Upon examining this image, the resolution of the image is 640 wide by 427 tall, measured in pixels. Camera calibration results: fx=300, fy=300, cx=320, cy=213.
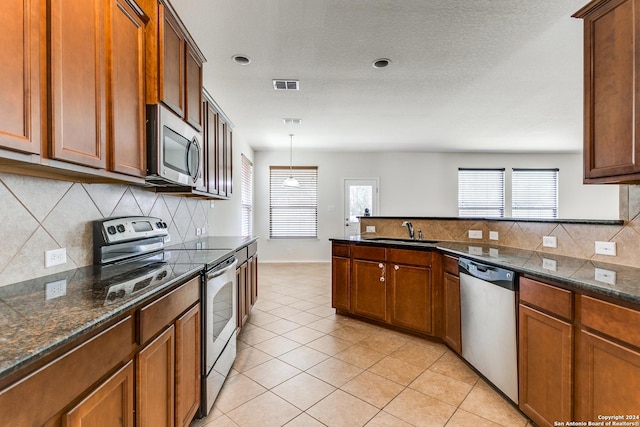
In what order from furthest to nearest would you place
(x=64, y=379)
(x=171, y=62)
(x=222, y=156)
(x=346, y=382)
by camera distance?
(x=222, y=156), (x=346, y=382), (x=171, y=62), (x=64, y=379)

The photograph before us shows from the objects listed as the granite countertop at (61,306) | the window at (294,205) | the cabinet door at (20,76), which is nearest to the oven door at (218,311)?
the granite countertop at (61,306)

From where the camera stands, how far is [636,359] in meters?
1.19

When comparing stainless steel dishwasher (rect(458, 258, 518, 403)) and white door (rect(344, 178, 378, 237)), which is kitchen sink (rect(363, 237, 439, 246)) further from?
white door (rect(344, 178, 378, 237))

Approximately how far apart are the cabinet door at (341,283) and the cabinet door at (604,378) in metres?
2.20

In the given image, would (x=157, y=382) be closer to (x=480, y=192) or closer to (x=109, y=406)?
(x=109, y=406)

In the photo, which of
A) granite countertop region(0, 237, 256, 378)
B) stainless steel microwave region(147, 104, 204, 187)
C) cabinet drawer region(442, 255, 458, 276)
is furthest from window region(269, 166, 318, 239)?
granite countertop region(0, 237, 256, 378)

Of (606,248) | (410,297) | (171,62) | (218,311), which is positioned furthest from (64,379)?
(606,248)

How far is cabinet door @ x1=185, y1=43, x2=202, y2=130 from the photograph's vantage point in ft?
7.05

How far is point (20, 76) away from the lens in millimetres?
975

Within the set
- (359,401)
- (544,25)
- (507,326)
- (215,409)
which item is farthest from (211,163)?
Result: (544,25)

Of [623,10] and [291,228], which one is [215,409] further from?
[291,228]

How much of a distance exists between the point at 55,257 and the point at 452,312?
109 inches

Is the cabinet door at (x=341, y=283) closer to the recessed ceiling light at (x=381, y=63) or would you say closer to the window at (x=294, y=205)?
the recessed ceiling light at (x=381, y=63)

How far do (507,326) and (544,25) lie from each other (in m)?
2.22
